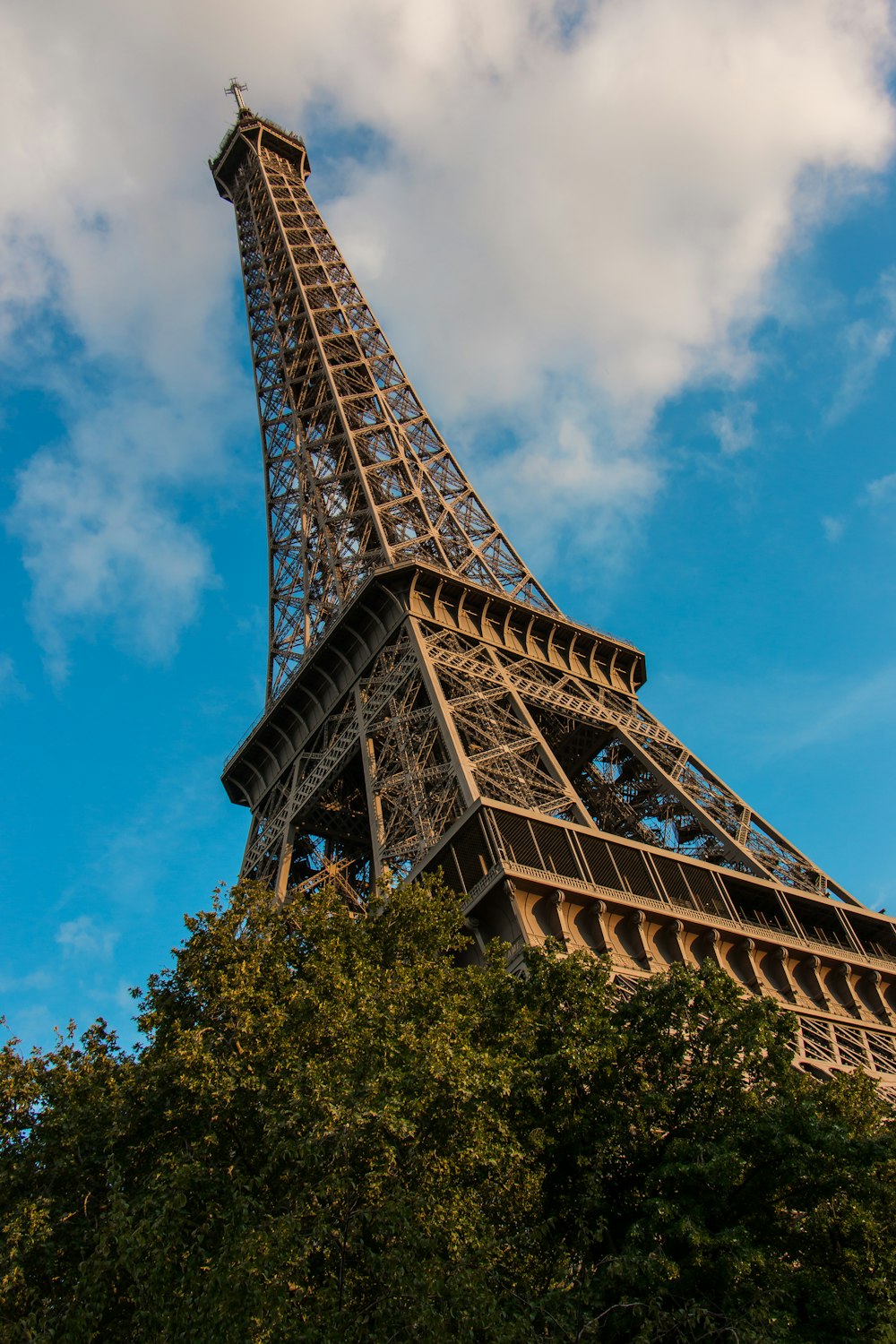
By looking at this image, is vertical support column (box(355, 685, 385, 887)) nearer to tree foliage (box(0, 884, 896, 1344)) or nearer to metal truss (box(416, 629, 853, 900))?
metal truss (box(416, 629, 853, 900))

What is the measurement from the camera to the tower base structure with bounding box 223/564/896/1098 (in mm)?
21969

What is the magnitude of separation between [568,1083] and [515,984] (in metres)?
1.82

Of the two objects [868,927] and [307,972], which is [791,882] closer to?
[868,927]

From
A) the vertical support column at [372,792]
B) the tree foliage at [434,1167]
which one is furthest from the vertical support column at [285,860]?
the tree foliage at [434,1167]

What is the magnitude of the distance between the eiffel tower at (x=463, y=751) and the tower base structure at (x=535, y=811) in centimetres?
7

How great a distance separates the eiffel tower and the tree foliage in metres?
3.45

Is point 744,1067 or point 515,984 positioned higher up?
point 515,984

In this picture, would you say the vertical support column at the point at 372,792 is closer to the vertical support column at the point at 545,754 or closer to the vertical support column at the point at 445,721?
the vertical support column at the point at 445,721

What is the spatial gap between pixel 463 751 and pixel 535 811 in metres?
5.21

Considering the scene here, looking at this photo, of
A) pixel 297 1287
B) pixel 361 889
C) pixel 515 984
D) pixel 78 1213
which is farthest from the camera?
pixel 361 889

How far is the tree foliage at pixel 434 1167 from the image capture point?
453 inches

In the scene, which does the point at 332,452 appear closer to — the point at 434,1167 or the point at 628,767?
the point at 628,767

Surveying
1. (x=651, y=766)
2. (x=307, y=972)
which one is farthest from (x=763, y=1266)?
(x=651, y=766)

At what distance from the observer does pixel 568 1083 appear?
47.9ft
